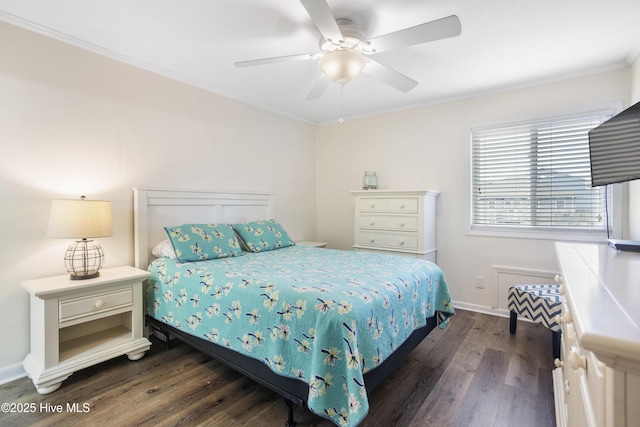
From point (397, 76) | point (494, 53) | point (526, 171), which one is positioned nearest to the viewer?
point (397, 76)

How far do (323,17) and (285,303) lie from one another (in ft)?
5.07

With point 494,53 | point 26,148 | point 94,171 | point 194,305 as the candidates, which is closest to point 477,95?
point 494,53

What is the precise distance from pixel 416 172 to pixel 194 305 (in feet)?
9.54

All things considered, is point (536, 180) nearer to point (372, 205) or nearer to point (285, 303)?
point (372, 205)

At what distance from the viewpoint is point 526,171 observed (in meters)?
3.18

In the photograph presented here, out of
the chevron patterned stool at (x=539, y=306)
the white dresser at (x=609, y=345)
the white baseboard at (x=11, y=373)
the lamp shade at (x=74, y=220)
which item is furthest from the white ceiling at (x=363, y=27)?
the white baseboard at (x=11, y=373)

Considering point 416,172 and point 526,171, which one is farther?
point 416,172

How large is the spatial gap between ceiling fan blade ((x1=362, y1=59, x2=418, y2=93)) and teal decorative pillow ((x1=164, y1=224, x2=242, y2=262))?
1.89 m

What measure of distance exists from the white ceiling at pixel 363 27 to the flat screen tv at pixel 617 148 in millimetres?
941

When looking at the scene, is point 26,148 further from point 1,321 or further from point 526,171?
point 526,171

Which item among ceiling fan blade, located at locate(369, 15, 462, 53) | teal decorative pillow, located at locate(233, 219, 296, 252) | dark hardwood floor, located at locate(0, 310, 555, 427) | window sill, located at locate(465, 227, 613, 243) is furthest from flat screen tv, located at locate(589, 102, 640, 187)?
teal decorative pillow, located at locate(233, 219, 296, 252)

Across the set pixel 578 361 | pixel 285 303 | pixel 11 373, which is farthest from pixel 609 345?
pixel 11 373

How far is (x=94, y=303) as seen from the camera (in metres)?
2.13

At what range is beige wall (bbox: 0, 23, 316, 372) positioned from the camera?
2.10 m
